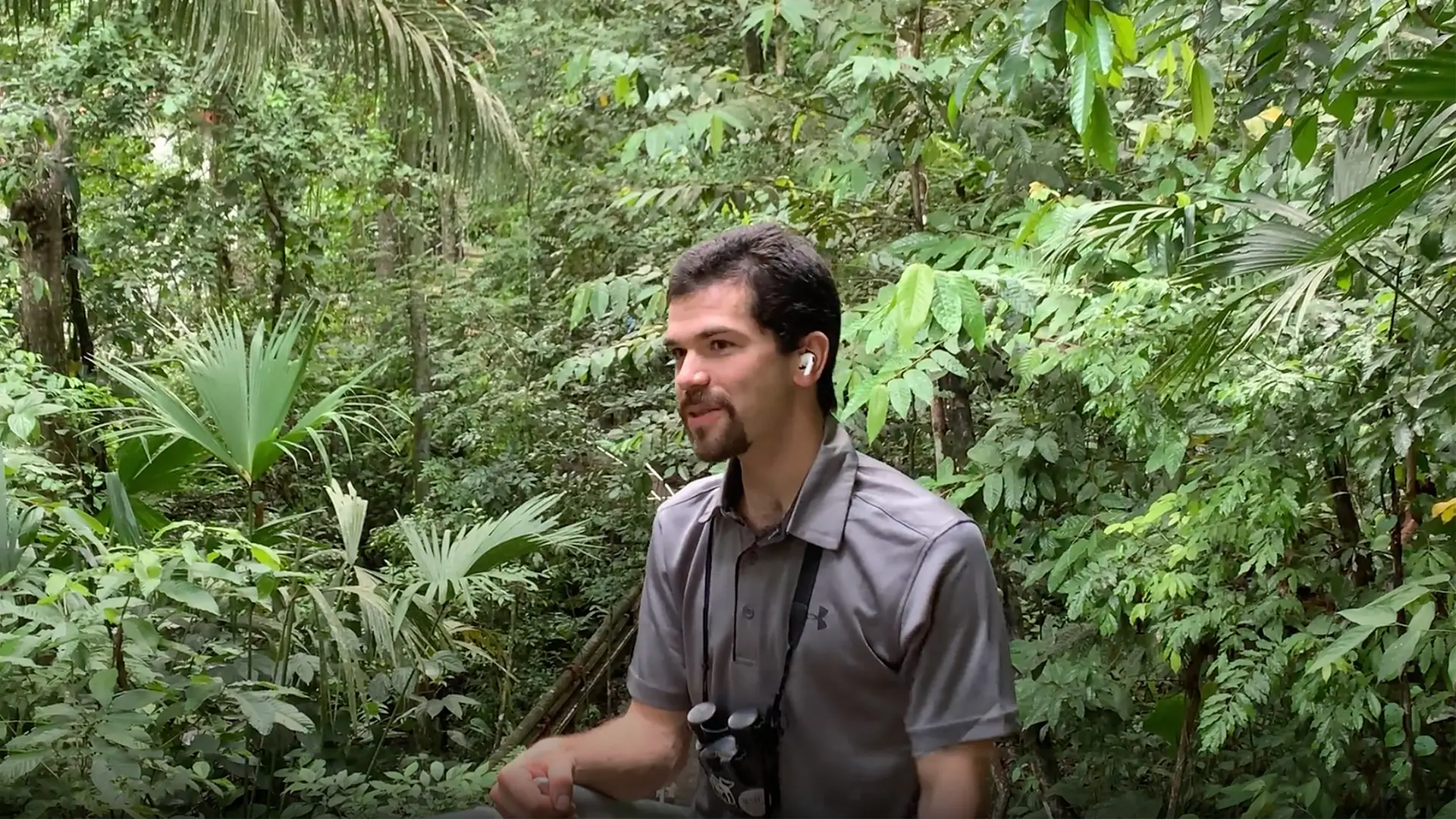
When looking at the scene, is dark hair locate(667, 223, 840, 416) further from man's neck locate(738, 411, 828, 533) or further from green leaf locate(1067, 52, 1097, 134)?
green leaf locate(1067, 52, 1097, 134)

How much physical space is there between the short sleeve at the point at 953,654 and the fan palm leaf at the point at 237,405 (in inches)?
39.8

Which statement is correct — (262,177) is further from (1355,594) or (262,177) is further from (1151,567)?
(1355,594)

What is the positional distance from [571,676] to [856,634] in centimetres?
85

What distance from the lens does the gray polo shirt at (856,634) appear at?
63 centimetres

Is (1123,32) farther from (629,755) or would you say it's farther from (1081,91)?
(629,755)

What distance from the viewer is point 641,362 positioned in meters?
1.55

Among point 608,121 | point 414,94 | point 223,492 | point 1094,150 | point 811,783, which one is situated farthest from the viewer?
point 608,121

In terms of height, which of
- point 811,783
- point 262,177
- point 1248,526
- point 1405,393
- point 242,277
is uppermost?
point 262,177

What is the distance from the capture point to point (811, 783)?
0.68 meters

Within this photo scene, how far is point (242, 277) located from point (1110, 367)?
4.66 ft

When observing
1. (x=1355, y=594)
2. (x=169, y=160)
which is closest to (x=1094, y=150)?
(x=1355, y=594)

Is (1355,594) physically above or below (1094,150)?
below

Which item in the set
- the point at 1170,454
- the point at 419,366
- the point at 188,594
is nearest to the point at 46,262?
the point at 419,366

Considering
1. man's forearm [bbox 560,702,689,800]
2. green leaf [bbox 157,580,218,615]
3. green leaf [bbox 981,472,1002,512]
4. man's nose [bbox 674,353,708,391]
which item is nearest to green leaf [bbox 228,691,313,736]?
green leaf [bbox 157,580,218,615]
